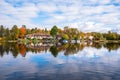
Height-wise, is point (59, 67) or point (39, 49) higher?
point (39, 49)

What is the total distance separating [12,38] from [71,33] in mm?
56930

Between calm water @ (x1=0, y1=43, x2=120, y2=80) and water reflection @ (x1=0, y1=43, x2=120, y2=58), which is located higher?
water reflection @ (x1=0, y1=43, x2=120, y2=58)

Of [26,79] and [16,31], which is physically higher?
[16,31]

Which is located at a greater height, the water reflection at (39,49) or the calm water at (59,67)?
the water reflection at (39,49)

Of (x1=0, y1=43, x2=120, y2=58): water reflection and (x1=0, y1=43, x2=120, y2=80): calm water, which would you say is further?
(x1=0, y1=43, x2=120, y2=58): water reflection

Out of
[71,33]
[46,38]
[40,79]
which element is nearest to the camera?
[40,79]

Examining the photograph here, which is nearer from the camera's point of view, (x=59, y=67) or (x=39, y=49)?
(x=59, y=67)

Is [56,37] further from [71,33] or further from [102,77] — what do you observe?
[102,77]

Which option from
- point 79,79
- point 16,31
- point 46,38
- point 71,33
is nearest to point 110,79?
point 79,79

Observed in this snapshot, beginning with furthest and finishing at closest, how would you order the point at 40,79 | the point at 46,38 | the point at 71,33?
1. the point at 71,33
2. the point at 46,38
3. the point at 40,79

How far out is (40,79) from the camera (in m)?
18.9

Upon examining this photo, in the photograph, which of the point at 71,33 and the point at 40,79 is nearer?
the point at 40,79

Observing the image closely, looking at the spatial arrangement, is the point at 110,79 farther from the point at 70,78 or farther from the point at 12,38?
the point at 12,38

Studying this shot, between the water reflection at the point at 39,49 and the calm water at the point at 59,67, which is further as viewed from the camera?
the water reflection at the point at 39,49
